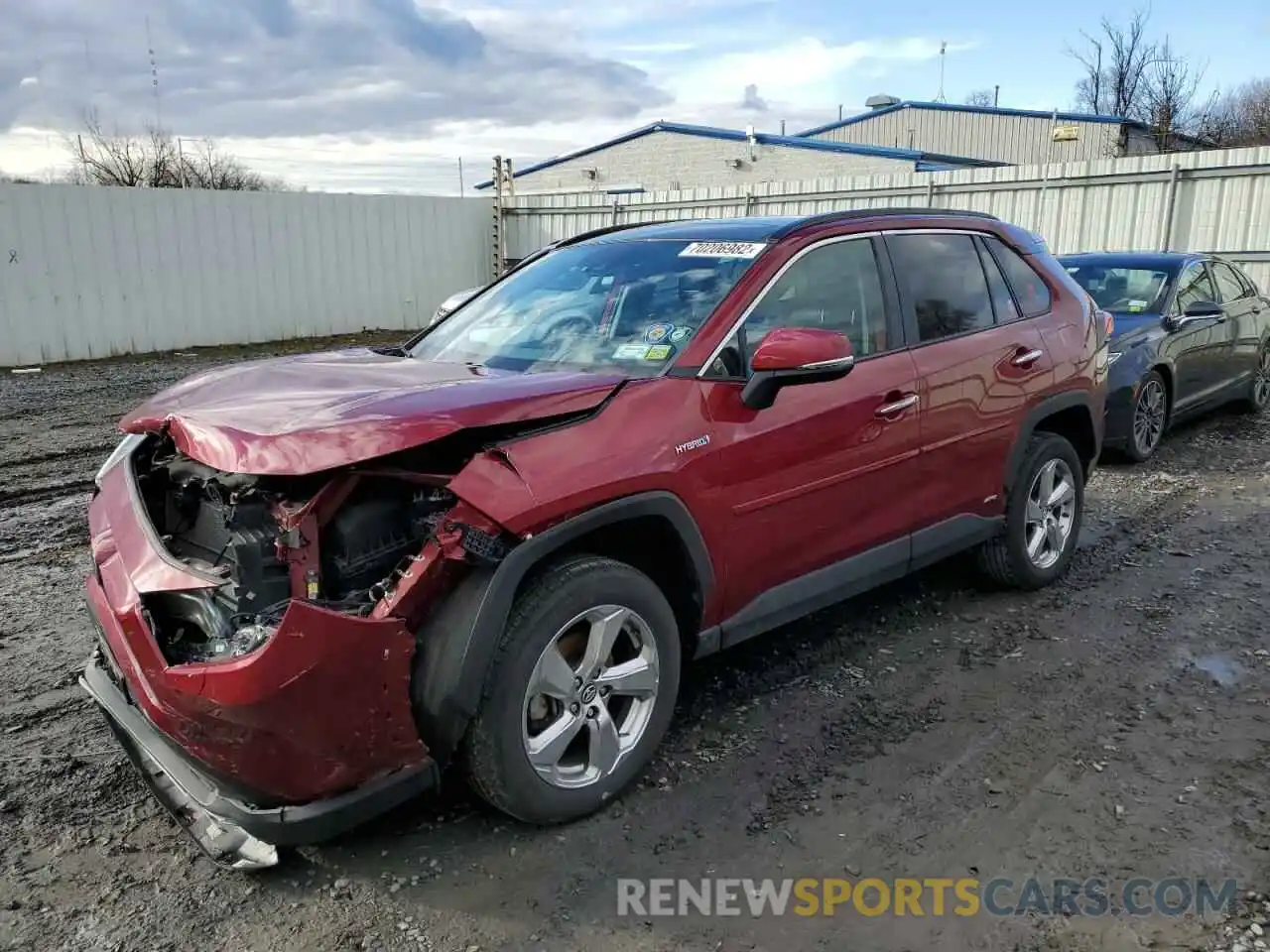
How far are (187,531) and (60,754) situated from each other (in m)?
1.00

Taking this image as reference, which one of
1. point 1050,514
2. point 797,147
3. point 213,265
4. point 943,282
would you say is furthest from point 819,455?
point 797,147

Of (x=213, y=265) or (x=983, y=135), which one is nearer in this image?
(x=213, y=265)

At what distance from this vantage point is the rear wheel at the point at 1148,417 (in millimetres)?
7648

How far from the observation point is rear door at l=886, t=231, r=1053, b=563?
415 cm

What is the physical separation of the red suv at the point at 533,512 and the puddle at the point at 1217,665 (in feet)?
3.36

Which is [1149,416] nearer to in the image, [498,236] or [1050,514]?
[1050,514]

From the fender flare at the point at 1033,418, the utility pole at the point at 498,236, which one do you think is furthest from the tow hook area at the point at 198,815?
the utility pole at the point at 498,236

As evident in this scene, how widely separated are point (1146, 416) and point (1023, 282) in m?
3.67

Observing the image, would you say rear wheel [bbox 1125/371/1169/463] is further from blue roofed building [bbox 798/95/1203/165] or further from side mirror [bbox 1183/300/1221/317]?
blue roofed building [bbox 798/95/1203/165]

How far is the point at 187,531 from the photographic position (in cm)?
318

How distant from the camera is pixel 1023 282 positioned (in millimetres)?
4844

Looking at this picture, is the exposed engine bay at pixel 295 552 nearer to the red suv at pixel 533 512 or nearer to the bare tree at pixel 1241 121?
the red suv at pixel 533 512

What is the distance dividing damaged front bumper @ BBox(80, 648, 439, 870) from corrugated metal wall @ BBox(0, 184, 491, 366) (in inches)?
525

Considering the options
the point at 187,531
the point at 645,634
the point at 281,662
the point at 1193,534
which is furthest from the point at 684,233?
the point at 1193,534
